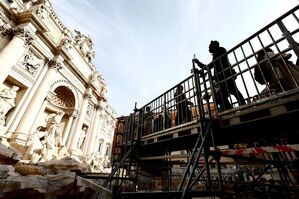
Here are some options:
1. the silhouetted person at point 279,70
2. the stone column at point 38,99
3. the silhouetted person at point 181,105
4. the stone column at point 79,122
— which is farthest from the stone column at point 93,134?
the silhouetted person at point 279,70

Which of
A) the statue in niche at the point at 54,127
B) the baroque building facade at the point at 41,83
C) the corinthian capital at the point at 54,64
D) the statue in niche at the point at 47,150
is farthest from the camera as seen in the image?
the corinthian capital at the point at 54,64

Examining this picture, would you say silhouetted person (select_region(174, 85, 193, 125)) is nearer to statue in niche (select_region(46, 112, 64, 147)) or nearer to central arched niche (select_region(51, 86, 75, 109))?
statue in niche (select_region(46, 112, 64, 147))

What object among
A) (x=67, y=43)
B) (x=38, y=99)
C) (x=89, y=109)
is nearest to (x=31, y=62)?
(x=38, y=99)

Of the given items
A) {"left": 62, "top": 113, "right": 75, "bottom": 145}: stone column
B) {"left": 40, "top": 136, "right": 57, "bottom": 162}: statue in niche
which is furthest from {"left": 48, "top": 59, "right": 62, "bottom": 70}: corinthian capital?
{"left": 40, "top": 136, "right": 57, "bottom": 162}: statue in niche

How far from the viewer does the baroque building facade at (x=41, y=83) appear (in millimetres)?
10281

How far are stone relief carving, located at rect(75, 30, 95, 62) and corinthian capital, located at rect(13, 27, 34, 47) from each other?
24.8 feet

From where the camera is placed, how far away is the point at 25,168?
7.31 meters

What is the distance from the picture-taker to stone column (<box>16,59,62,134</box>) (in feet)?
34.9

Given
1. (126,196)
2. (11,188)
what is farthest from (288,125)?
(11,188)

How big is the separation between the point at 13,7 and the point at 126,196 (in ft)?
53.4

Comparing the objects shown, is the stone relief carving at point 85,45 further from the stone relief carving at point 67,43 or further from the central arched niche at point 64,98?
the central arched niche at point 64,98

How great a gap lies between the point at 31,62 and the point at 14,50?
1.78m

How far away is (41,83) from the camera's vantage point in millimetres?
12680

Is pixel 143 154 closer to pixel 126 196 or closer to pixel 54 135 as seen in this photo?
pixel 126 196
